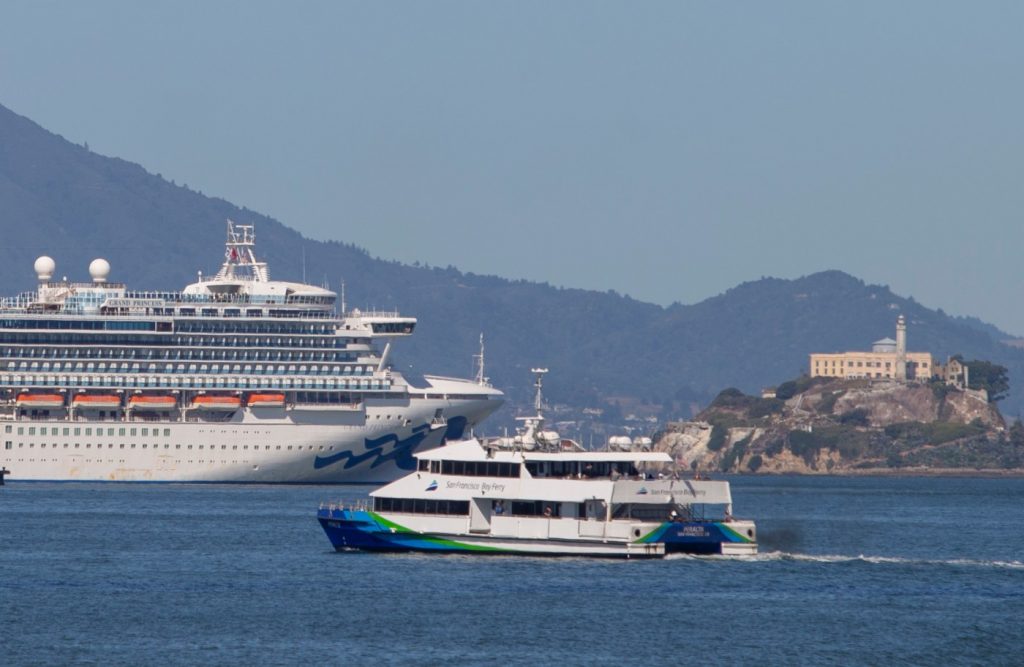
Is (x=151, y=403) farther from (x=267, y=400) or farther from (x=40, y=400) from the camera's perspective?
(x=267, y=400)

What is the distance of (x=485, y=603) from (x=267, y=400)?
67871 mm

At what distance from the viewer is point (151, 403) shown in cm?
11819

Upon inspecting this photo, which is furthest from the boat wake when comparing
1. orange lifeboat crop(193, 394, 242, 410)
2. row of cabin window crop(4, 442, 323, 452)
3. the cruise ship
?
orange lifeboat crop(193, 394, 242, 410)

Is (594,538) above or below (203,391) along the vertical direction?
below

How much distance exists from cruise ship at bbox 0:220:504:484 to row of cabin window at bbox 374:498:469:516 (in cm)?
5497

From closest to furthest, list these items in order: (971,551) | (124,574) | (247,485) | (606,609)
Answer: (606,609) → (124,574) → (971,551) → (247,485)

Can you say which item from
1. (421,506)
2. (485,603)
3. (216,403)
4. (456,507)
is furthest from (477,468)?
(216,403)

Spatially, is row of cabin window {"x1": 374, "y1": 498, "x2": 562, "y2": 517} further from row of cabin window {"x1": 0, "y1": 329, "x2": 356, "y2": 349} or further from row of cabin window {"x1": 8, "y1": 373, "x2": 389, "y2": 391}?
row of cabin window {"x1": 0, "y1": 329, "x2": 356, "y2": 349}

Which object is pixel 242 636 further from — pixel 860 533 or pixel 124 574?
pixel 860 533

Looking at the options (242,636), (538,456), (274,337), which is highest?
(274,337)

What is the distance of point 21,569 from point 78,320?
60973mm

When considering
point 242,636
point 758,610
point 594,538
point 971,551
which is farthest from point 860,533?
point 242,636

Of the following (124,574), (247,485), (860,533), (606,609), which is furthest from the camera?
(247,485)

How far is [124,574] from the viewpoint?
5947 centimetres
